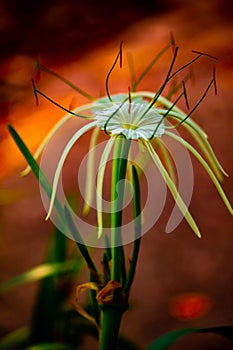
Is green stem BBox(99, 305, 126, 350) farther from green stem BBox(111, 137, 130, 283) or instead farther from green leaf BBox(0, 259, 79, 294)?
green leaf BBox(0, 259, 79, 294)

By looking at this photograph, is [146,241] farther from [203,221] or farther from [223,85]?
[223,85]

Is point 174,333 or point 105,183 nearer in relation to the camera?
point 174,333

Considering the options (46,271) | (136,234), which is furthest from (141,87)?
(136,234)

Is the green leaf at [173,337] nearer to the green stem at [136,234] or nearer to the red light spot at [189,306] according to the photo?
the green stem at [136,234]

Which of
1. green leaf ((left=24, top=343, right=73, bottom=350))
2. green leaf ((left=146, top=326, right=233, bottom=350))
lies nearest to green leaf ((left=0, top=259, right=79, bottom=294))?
green leaf ((left=24, top=343, right=73, bottom=350))

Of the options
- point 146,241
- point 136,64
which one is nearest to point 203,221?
point 146,241

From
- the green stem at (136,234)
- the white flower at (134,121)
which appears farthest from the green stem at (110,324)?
the white flower at (134,121)
